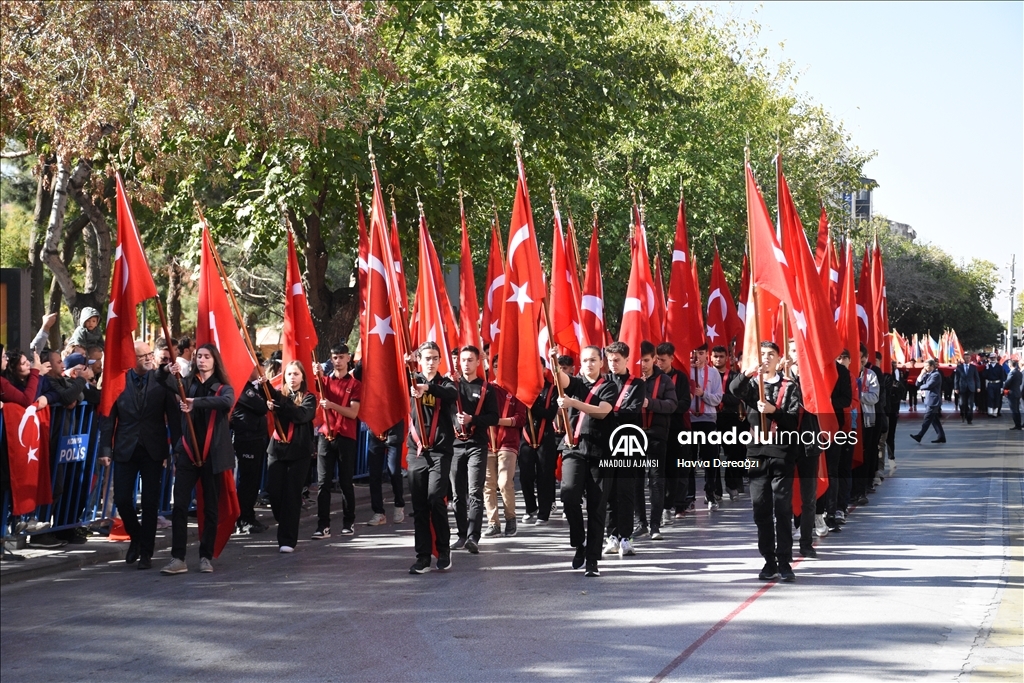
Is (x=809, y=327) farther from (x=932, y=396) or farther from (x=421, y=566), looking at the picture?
(x=932, y=396)

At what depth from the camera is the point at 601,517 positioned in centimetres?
1052

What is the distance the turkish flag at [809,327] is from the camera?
408 inches

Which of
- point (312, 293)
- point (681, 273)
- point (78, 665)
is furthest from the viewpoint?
point (312, 293)

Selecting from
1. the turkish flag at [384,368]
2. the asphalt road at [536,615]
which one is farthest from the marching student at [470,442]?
the turkish flag at [384,368]

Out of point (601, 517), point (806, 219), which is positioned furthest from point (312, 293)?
point (806, 219)

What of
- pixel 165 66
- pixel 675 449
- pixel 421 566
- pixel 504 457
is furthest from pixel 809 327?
pixel 165 66

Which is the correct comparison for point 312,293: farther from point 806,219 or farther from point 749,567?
point 806,219

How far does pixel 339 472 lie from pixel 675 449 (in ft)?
11.9

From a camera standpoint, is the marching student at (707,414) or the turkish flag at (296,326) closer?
the turkish flag at (296,326)

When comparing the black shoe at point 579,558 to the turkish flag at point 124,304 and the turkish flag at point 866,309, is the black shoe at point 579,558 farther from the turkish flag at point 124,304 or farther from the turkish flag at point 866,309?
the turkish flag at point 866,309

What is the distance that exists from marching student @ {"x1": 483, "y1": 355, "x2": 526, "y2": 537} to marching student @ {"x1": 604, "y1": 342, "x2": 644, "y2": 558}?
145 cm

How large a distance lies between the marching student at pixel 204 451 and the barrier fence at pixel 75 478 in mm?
1600

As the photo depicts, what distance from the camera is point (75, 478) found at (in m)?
12.2

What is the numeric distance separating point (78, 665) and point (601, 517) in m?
4.55
